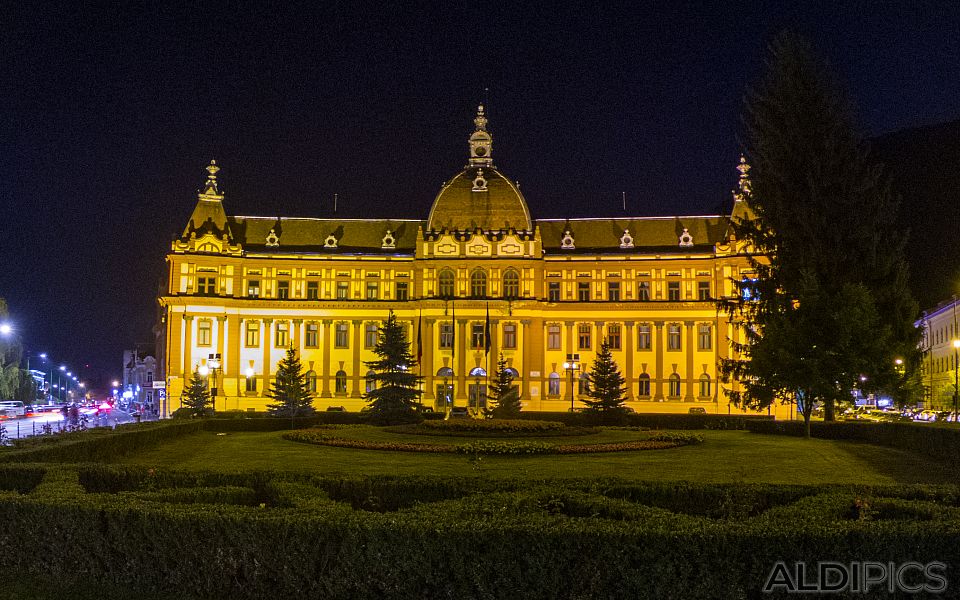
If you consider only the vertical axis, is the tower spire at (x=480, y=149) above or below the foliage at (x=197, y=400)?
above

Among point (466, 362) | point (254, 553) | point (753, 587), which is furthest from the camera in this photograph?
point (466, 362)

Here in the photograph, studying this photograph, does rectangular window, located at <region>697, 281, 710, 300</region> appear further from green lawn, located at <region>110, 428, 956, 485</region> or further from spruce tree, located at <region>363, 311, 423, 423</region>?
green lawn, located at <region>110, 428, 956, 485</region>

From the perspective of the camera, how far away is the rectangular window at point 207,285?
86.6 metres

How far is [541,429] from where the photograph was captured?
41938 mm

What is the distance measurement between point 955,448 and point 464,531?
23.9 m

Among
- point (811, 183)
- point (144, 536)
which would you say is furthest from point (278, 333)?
point (144, 536)

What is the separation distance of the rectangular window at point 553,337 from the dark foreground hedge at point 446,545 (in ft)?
232

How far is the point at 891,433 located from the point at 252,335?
6169 centimetres

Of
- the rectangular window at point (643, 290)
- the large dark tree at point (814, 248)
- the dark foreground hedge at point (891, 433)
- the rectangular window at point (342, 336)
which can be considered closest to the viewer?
the dark foreground hedge at point (891, 433)

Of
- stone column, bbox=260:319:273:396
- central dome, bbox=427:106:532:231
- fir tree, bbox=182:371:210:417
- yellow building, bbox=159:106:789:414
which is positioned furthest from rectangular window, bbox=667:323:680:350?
fir tree, bbox=182:371:210:417

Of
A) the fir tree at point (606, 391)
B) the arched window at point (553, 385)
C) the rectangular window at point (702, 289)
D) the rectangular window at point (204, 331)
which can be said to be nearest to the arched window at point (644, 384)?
the arched window at point (553, 385)

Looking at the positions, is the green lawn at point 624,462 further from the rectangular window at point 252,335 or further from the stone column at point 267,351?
the rectangular window at point 252,335

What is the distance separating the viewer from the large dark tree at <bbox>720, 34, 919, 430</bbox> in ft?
135

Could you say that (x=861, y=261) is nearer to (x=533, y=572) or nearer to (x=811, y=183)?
(x=811, y=183)
